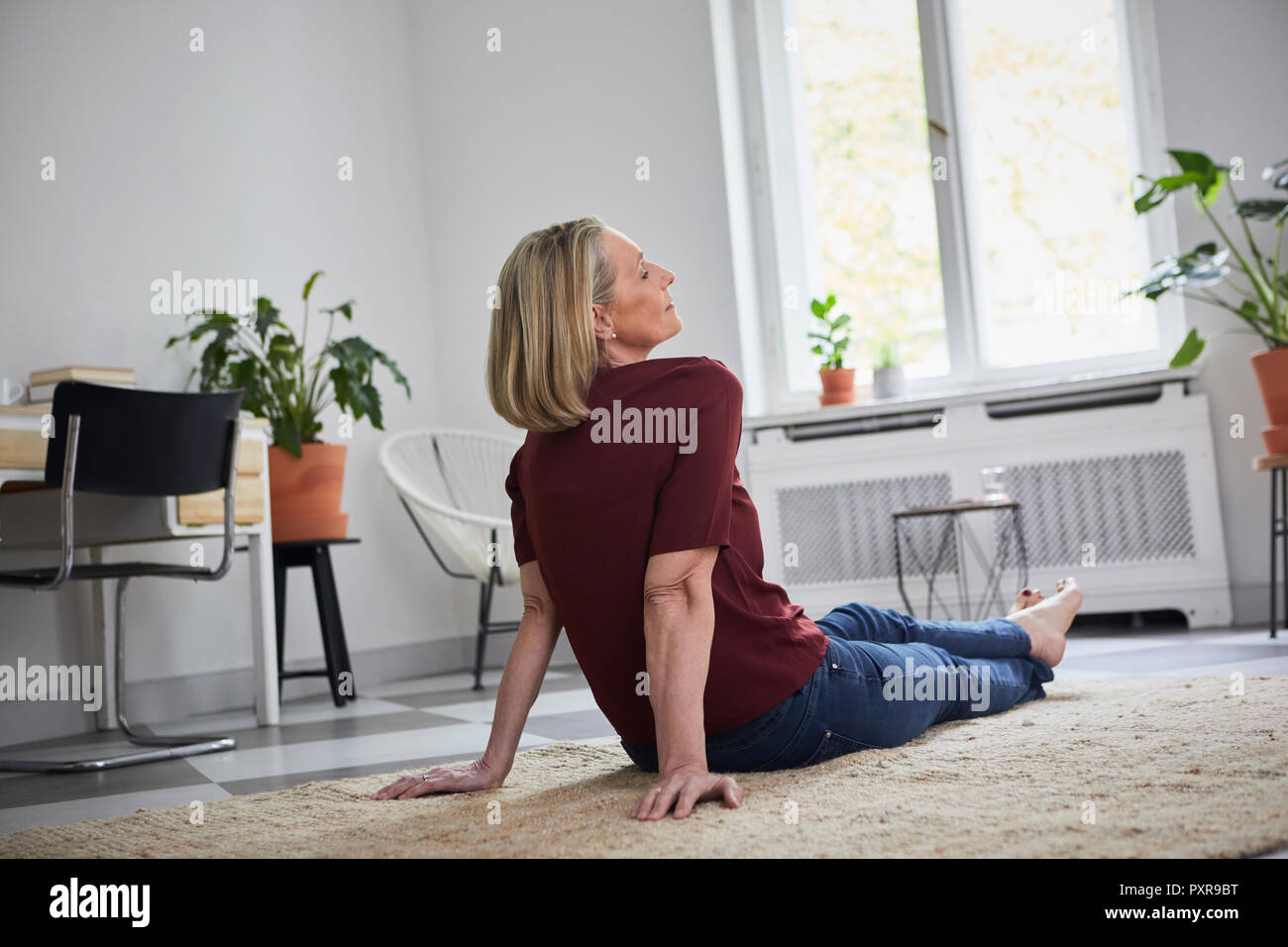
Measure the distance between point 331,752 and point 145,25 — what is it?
2.63m

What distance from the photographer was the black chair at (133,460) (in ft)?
7.55

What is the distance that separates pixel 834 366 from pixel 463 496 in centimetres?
151

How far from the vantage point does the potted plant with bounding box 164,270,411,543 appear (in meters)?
3.33

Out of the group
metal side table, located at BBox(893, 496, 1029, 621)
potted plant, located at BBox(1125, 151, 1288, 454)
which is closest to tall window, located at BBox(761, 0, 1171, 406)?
potted plant, located at BBox(1125, 151, 1288, 454)

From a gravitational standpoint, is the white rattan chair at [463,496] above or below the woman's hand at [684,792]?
above

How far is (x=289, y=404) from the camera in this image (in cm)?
343

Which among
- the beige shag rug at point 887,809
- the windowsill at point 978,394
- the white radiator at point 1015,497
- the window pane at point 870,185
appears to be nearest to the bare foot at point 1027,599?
the beige shag rug at point 887,809

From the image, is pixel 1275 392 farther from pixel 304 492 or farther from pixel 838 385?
pixel 304 492

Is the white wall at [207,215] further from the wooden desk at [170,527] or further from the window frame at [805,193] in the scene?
the window frame at [805,193]

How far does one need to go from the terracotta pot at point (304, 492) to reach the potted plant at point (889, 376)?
2.05 m

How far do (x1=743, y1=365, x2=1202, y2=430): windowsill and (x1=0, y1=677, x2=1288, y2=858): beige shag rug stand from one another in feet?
6.73

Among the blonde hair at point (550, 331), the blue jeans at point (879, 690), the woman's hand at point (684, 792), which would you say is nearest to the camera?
the woman's hand at point (684, 792)
